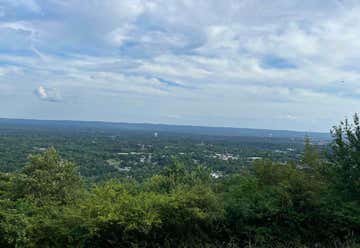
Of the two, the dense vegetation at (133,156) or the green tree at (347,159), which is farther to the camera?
the dense vegetation at (133,156)

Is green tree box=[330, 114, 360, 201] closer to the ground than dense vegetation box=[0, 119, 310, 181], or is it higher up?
higher up

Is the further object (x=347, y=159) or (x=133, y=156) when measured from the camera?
(x=133, y=156)

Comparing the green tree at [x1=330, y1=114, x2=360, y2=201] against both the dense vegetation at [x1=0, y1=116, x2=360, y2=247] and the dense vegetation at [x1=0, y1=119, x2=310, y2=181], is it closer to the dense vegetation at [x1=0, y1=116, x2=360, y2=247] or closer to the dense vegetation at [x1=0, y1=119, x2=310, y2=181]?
the dense vegetation at [x1=0, y1=116, x2=360, y2=247]

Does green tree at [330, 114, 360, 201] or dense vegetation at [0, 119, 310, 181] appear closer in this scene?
green tree at [330, 114, 360, 201]

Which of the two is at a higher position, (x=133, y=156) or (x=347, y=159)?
(x=347, y=159)

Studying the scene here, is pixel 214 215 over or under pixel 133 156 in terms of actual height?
over

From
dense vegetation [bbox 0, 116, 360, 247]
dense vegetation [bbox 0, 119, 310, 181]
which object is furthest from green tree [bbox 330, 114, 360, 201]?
dense vegetation [bbox 0, 119, 310, 181]

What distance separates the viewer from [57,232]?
40.6 ft

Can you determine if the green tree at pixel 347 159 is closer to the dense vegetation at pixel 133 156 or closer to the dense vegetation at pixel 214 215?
the dense vegetation at pixel 214 215

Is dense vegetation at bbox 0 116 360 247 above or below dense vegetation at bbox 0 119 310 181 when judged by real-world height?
above

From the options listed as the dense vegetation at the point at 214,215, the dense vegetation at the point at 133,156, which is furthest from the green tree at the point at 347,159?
the dense vegetation at the point at 133,156

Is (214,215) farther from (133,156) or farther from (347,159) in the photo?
(133,156)

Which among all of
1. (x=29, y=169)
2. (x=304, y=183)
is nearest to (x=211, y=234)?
(x=304, y=183)

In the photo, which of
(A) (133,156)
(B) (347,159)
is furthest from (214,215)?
(A) (133,156)
